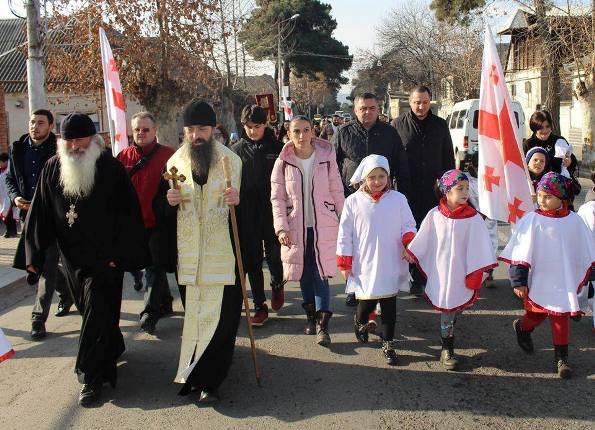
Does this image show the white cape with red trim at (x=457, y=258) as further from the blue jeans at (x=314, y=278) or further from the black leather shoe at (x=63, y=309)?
the black leather shoe at (x=63, y=309)

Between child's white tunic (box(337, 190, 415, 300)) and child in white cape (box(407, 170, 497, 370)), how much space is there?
0.19 metres

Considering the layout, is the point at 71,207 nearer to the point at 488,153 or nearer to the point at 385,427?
the point at 385,427

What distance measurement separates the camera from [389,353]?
14.4 feet

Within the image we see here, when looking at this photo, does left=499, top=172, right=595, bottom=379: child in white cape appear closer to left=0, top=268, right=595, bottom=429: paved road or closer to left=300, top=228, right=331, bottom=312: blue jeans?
left=0, top=268, right=595, bottom=429: paved road

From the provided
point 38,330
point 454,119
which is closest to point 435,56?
point 454,119

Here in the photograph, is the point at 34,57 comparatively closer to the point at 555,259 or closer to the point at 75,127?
the point at 75,127

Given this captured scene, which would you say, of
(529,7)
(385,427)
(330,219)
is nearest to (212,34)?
(529,7)

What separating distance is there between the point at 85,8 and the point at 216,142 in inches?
602

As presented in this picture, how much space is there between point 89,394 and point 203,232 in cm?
132

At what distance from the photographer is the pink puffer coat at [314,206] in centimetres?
488

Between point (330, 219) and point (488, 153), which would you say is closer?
point (330, 219)

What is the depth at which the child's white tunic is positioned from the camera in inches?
174

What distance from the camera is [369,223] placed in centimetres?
445

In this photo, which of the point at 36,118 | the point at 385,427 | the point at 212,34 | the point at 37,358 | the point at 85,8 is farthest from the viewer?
the point at 212,34
